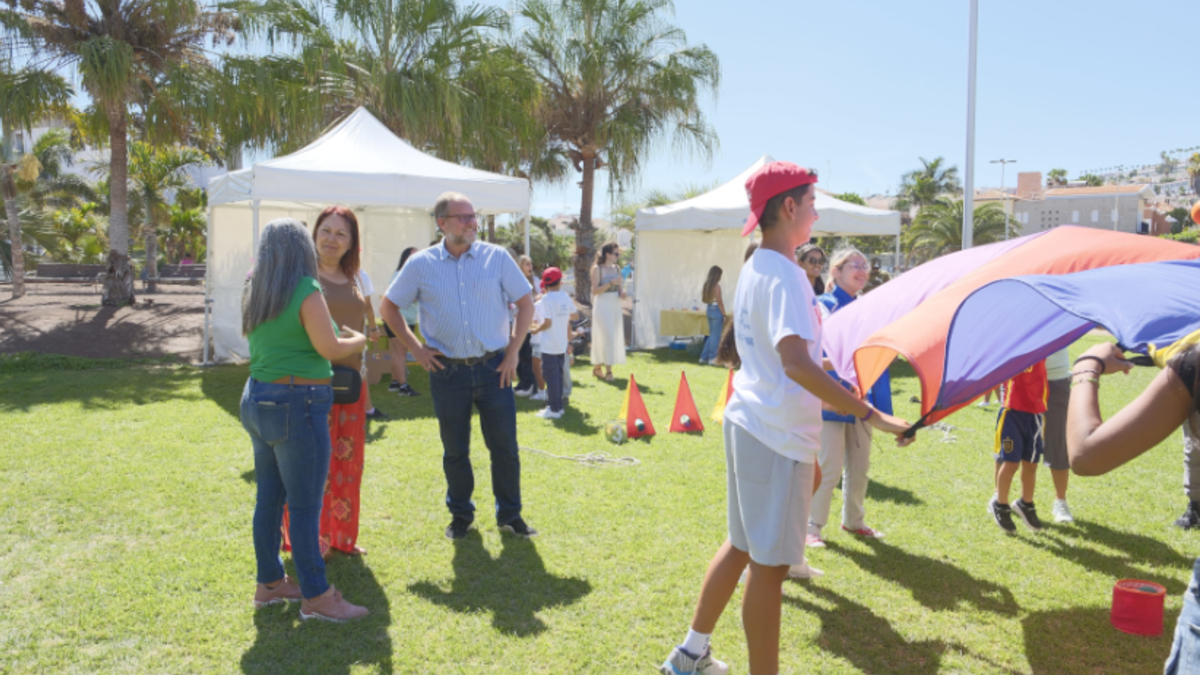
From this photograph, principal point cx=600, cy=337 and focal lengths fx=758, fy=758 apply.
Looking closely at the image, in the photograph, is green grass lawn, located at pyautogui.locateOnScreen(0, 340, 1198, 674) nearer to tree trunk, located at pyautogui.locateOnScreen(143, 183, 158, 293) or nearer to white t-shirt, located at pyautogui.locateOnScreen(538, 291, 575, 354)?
white t-shirt, located at pyautogui.locateOnScreen(538, 291, 575, 354)

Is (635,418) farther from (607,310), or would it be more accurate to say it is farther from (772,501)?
(772,501)

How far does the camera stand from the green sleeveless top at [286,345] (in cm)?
308

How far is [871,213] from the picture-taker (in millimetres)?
13352

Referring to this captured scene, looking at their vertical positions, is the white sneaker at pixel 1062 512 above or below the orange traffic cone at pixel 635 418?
below

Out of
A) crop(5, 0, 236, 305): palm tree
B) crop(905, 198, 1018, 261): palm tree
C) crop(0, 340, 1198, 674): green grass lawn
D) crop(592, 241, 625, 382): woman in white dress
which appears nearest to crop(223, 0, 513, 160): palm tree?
crop(5, 0, 236, 305): palm tree

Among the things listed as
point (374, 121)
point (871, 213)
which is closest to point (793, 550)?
point (374, 121)

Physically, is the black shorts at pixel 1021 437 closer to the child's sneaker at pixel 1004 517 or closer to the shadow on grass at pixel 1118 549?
the child's sneaker at pixel 1004 517

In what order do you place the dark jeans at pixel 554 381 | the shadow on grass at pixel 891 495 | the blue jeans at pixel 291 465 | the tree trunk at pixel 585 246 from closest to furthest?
the blue jeans at pixel 291 465 → the shadow on grass at pixel 891 495 → the dark jeans at pixel 554 381 → the tree trunk at pixel 585 246

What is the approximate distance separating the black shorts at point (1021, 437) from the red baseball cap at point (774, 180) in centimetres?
301

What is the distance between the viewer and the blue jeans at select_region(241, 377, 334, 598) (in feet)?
10.3

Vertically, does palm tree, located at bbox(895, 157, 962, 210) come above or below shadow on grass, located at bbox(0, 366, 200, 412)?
above

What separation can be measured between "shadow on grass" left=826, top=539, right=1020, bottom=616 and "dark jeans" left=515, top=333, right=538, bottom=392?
517cm

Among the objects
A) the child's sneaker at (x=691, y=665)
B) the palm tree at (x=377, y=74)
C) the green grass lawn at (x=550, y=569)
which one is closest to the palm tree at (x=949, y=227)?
the palm tree at (x=377, y=74)

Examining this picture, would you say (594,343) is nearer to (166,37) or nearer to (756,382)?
(756,382)
